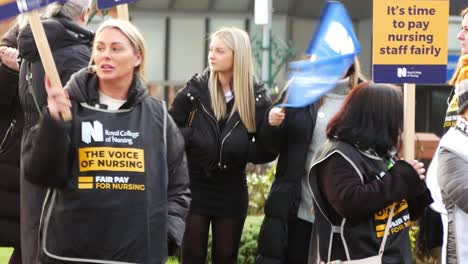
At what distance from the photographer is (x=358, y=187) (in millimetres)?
5625

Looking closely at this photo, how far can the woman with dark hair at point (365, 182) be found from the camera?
5656mm

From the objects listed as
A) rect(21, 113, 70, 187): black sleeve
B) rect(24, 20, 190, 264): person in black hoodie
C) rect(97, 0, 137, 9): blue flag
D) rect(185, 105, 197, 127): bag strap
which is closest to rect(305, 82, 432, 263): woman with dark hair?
rect(24, 20, 190, 264): person in black hoodie

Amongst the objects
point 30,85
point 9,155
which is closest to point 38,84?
point 30,85

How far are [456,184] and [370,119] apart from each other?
2.49 feet

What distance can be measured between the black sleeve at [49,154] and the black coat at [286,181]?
95.0 inches

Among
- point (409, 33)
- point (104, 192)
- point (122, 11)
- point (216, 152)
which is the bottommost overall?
point (216, 152)

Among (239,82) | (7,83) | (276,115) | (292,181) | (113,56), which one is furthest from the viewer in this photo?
(239,82)

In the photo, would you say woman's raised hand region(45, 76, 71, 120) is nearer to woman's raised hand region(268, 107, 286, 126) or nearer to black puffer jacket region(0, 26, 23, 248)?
black puffer jacket region(0, 26, 23, 248)

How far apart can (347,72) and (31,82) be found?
6.87 ft

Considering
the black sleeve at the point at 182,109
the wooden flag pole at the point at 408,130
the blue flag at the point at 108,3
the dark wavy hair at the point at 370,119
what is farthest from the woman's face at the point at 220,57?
the dark wavy hair at the point at 370,119

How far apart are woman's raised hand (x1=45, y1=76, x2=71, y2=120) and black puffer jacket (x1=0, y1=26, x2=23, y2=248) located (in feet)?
6.54

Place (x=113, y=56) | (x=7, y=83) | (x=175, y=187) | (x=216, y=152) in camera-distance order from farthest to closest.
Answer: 1. (x=216, y=152)
2. (x=7, y=83)
3. (x=175, y=187)
4. (x=113, y=56)

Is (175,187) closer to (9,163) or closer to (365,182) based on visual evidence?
(365,182)

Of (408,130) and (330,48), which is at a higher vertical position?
(330,48)
